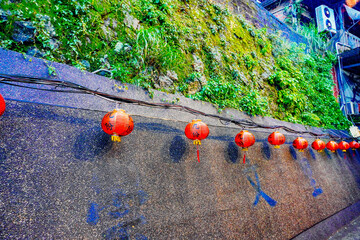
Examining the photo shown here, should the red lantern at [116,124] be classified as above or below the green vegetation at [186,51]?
below

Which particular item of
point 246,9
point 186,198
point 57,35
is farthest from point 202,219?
point 246,9

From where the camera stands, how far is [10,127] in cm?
217

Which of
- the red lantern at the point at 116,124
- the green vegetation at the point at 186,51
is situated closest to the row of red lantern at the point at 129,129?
the red lantern at the point at 116,124

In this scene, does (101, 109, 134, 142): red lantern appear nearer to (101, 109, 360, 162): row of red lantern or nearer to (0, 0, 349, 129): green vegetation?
(101, 109, 360, 162): row of red lantern

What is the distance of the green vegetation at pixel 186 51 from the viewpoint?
321 cm

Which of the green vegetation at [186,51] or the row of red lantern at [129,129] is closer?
the row of red lantern at [129,129]

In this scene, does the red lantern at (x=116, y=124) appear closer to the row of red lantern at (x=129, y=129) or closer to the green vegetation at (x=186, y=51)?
the row of red lantern at (x=129, y=129)

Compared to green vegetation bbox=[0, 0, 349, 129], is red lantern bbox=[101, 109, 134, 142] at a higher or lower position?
lower

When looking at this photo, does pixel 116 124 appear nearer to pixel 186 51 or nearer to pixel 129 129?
pixel 129 129

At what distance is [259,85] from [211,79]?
8.26 ft

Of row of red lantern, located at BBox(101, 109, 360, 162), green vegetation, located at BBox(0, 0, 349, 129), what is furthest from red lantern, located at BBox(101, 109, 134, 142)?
green vegetation, located at BBox(0, 0, 349, 129)

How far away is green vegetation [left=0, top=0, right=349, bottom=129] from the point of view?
321cm

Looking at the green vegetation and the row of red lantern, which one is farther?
the green vegetation

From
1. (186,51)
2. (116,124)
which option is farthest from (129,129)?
(186,51)
